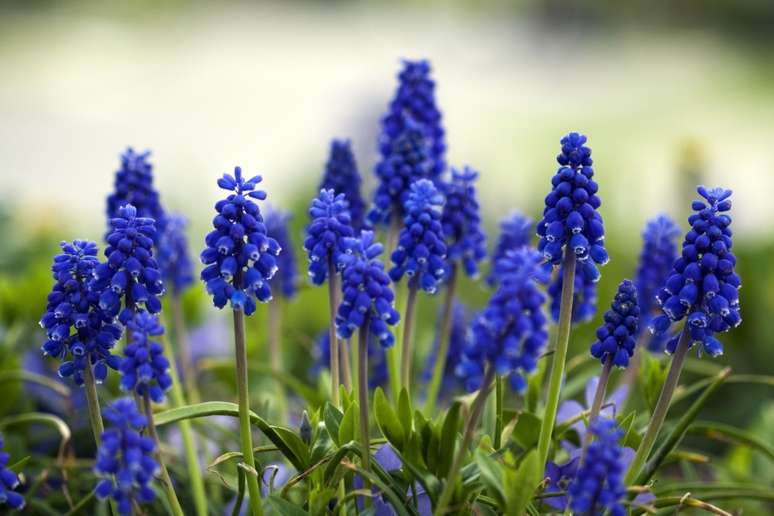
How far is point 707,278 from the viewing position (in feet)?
6.21

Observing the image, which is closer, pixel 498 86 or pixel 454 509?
pixel 454 509

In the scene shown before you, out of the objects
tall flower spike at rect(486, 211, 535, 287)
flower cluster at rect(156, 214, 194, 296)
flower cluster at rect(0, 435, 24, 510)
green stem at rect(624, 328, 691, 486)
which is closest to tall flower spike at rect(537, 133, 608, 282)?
green stem at rect(624, 328, 691, 486)

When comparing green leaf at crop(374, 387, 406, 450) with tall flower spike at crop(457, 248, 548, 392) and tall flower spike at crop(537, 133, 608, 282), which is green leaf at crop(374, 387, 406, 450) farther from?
tall flower spike at crop(537, 133, 608, 282)

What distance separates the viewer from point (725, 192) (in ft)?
6.39

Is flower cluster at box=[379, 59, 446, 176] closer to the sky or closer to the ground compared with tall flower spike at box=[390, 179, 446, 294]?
closer to the sky

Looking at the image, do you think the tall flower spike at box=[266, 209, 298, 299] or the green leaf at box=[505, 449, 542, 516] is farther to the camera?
the tall flower spike at box=[266, 209, 298, 299]

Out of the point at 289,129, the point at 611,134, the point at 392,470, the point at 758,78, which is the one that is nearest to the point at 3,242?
the point at 392,470

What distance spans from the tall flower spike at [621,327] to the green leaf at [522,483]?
31cm

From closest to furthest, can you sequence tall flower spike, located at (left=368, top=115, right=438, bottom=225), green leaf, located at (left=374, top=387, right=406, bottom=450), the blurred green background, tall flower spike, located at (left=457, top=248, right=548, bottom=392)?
tall flower spike, located at (left=457, top=248, right=548, bottom=392) → green leaf, located at (left=374, top=387, right=406, bottom=450) → tall flower spike, located at (left=368, top=115, right=438, bottom=225) → the blurred green background

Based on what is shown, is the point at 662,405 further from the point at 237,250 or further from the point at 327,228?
the point at 237,250

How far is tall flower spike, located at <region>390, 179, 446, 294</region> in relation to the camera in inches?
81.0

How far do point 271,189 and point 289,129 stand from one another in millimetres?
3375

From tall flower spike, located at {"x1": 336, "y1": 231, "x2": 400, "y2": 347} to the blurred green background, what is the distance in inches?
64.8

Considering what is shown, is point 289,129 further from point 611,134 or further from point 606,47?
point 606,47
